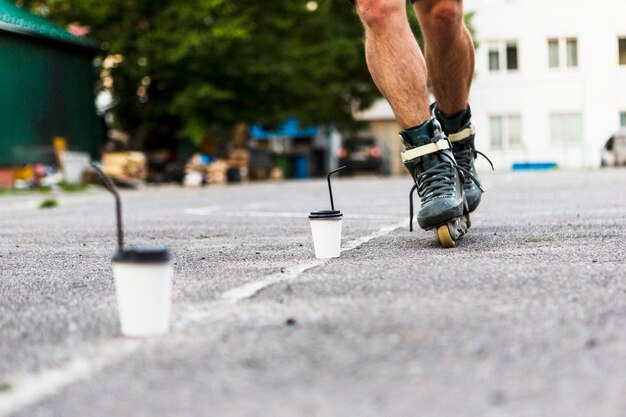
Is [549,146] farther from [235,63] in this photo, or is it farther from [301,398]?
[301,398]

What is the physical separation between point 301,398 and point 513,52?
124ft

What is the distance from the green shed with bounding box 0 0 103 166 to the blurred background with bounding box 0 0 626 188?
4 cm

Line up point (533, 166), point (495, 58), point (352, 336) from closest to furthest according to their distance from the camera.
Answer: point (352, 336) → point (533, 166) → point (495, 58)

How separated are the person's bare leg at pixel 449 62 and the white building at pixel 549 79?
33.4 meters

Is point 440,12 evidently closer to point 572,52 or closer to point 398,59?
point 398,59

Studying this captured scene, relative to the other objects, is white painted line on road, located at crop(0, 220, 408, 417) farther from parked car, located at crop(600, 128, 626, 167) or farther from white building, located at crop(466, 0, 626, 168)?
white building, located at crop(466, 0, 626, 168)

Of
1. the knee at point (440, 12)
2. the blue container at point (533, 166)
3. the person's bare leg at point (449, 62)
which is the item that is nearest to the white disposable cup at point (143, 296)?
the knee at point (440, 12)

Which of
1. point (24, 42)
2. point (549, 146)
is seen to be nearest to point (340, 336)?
point (24, 42)

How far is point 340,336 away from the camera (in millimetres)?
1777

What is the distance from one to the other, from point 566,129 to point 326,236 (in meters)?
35.8

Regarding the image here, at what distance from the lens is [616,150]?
30.2 m

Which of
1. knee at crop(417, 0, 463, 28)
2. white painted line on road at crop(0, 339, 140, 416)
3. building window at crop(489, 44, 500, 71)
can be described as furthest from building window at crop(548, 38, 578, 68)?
white painted line on road at crop(0, 339, 140, 416)

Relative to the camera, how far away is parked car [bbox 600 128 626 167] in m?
30.0

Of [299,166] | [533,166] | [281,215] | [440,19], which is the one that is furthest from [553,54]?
[440,19]
